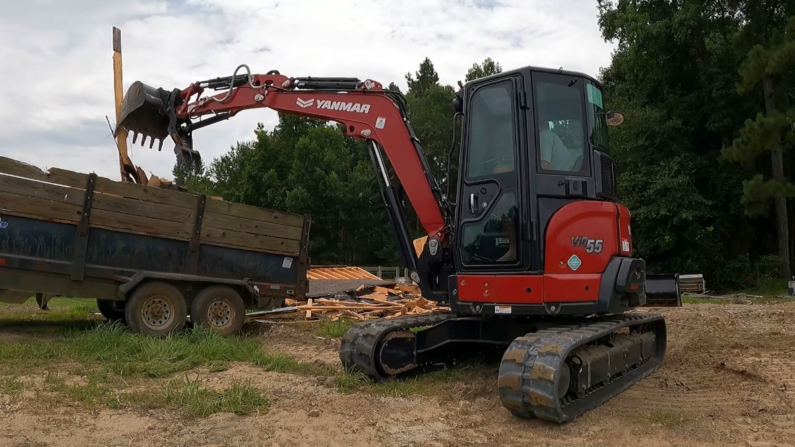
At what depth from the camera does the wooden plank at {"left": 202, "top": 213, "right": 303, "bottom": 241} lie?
9.05 metres

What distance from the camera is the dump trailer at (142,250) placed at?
7848mm

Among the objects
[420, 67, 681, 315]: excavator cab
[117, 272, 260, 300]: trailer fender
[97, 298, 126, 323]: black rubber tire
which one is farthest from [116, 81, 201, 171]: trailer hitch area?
[420, 67, 681, 315]: excavator cab

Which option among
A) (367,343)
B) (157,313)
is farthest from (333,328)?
(367,343)

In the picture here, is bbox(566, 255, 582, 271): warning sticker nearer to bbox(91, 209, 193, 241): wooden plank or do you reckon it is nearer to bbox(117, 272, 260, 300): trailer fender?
bbox(117, 272, 260, 300): trailer fender

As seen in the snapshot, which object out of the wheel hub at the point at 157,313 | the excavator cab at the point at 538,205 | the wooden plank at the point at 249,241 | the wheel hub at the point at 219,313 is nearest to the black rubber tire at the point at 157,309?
the wheel hub at the point at 157,313

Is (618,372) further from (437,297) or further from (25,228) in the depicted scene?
(25,228)

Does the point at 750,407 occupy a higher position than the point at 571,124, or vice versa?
the point at 571,124

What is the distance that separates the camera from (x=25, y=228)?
7.83 meters

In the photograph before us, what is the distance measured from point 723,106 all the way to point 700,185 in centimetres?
308

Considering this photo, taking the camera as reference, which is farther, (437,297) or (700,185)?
(700,185)

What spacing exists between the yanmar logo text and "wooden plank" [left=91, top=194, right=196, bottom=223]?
249 centimetres

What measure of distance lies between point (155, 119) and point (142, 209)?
1.24 metres

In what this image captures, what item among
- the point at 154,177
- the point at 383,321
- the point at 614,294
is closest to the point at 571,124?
the point at 614,294

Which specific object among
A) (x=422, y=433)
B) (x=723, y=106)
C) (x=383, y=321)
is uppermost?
(x=723, y=106)
